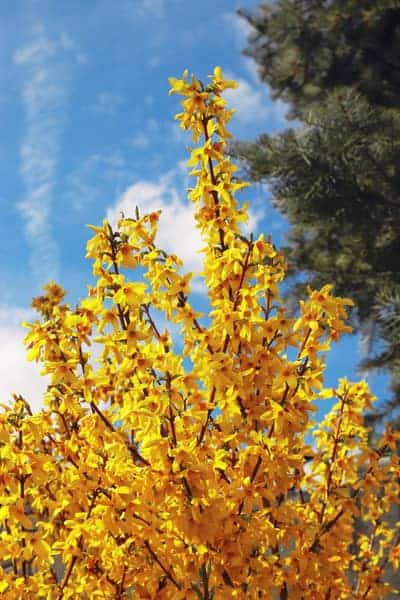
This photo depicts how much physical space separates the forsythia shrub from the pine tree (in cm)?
364

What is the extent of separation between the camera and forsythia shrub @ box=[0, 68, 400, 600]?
1.77 meters

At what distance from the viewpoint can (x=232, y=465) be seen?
215cm

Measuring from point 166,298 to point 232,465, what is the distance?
24.6 inches

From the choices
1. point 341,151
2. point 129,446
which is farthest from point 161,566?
point 341,151

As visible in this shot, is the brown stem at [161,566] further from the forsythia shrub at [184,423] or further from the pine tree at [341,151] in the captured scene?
the pine tree at [341,151]

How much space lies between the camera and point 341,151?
632 centimetres

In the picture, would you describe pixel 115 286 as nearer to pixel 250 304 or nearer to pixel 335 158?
pixel 250 304

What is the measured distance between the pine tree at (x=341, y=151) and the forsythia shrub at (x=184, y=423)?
364 centimetres

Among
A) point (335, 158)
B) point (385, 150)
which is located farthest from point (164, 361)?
point (385, 150)

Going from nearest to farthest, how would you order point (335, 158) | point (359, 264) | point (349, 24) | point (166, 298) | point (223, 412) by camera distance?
point (223, 412)
point (166, 298)
point (335, 158)
point (359, 264)
point (349, 24)

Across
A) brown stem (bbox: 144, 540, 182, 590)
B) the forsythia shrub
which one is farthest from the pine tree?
brown stem (bbox: 144, 540, 182, 590)

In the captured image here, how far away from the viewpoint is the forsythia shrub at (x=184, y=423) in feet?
5.79

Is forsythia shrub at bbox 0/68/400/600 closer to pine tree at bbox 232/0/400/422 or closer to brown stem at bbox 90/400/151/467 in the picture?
brown stem at bbox 90/400/151/467

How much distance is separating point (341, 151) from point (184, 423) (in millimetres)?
5086
